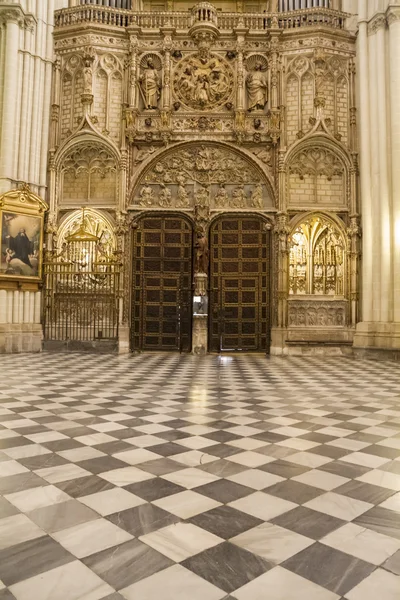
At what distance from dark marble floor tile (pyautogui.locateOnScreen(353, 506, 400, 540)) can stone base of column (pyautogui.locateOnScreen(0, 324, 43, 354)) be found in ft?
41.7

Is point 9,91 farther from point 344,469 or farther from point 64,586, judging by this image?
point 64,586

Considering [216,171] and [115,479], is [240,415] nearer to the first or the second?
[115,479]

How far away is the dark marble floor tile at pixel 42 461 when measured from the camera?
3572 millimetres

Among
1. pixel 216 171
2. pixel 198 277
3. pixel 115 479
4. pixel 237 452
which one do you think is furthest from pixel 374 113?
pixel 115 479

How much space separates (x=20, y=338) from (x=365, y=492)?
12737mm

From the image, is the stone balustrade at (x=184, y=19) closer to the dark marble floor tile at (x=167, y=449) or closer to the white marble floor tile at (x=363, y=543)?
the dark marble floor tile at (x=167, y=449)

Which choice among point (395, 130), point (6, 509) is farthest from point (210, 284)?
point (6, 509)

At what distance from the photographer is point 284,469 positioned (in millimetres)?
3584

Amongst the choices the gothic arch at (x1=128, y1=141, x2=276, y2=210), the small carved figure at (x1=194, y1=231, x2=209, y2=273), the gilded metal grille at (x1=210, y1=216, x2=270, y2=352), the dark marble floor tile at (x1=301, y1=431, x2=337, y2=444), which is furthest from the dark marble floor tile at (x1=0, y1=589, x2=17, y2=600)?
the gothic arch at (x1=128, y1=141, x2=276, y2=210)

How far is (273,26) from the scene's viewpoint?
15812 mm

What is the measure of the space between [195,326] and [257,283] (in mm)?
2783

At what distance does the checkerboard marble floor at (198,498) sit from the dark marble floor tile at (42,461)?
0.6 inches

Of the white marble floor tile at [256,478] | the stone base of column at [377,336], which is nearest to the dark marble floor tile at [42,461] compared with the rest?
the white marble floor tile at [256,478]

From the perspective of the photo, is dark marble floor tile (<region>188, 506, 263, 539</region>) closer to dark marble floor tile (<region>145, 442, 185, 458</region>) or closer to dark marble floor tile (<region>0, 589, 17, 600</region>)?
dark marble floor tile (<region>0, 589, 17, 600</region>)
